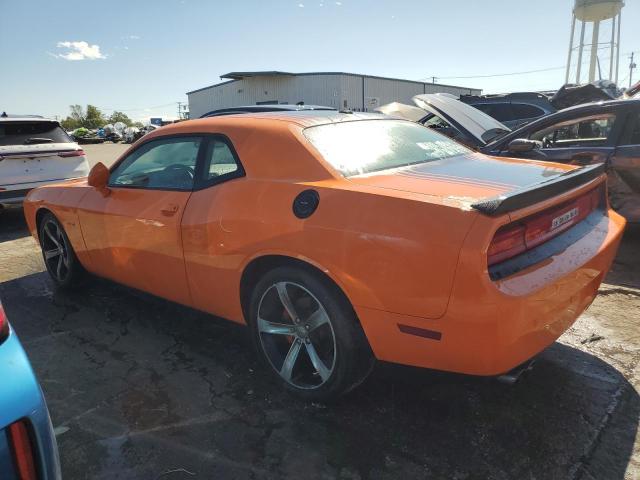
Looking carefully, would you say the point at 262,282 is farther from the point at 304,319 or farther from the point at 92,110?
the point at 92,110

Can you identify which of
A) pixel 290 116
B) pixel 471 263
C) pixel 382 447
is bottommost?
pixel 382 447

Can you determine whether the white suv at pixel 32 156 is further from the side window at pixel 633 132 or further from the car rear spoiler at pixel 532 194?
the side window at pixel 633 132

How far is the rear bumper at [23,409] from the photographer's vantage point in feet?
4.28

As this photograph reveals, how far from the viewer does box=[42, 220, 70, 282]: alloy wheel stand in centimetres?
434

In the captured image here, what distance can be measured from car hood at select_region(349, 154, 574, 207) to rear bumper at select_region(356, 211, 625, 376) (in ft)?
1.21

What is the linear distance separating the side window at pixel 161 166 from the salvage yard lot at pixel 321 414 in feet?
3.53

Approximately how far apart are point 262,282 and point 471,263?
3.81 feet

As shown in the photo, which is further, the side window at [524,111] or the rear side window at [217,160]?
the side window at [524,111]

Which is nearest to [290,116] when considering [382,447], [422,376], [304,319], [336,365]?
[304,319]

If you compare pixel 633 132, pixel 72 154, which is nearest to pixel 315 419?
pixel 633 132

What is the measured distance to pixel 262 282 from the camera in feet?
8.73

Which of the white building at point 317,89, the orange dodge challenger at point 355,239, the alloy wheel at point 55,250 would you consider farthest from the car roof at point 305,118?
the white building at point 317,89

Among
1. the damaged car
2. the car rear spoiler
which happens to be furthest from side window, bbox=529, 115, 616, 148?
the car rear spoiler

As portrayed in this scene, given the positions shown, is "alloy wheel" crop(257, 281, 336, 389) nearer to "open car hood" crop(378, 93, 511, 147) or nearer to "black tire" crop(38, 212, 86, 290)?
"black tire" crop(38, 212, 86, 290)
